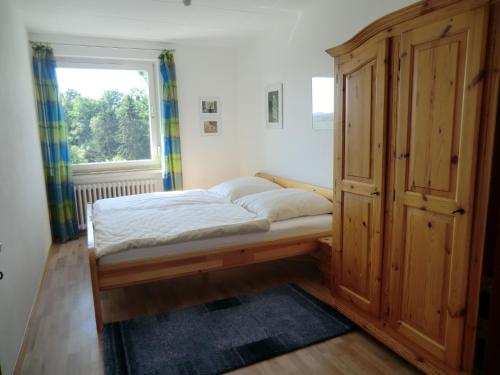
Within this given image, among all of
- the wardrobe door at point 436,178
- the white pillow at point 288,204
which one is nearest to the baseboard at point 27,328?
the white pillow at point 288,204

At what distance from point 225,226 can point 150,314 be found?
0.84 m

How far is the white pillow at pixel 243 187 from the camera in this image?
3.83 m

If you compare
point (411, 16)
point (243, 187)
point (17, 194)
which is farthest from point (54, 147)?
point (411, 16)

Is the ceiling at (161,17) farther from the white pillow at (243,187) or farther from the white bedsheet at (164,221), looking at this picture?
the white bedsheet at (164,221)

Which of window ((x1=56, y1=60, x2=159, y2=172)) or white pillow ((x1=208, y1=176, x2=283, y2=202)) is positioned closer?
white pillow ((x1=208, y1=176, x2=283, y2=202))

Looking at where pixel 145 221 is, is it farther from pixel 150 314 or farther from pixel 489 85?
pixel 489 85

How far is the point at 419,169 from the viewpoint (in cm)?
181

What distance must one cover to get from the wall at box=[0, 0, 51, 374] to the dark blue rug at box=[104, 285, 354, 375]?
1.84 feet

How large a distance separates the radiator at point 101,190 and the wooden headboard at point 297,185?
1591 millimetres

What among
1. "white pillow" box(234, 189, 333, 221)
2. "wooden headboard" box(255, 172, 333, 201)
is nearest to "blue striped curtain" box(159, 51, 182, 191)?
"wooden headboard" box(255, 172, 333, 201)

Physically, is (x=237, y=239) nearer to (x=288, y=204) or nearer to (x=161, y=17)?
(x=288, y=204)

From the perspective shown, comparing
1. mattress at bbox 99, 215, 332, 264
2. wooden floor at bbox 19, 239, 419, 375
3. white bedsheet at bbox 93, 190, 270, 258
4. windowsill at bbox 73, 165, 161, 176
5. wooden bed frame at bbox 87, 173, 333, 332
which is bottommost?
wooden floor at bbox 19, 239, 419, 375

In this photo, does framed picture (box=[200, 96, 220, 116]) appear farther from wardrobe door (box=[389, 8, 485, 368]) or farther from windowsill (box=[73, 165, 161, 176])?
wardrobe door (box=[389, 8, 485, 368])

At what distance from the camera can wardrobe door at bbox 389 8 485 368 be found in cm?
156
